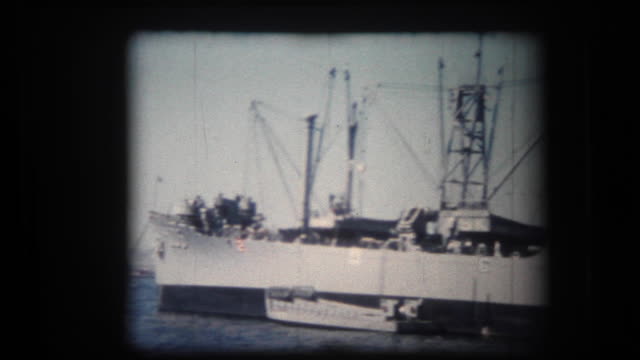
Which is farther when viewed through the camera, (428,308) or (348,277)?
(348,277)

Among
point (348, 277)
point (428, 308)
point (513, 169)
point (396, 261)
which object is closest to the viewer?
point (513, 169)

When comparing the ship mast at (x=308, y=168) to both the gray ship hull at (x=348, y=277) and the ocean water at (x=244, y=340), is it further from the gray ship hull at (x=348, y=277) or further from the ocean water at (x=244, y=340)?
the ocean water at (x=244, y=340)

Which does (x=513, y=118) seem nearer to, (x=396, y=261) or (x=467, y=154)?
(x=467, y=154)

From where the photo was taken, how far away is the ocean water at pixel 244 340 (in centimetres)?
415

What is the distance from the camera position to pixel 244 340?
425 centimetres

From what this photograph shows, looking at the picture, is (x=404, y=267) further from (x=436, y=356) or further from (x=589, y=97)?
(x=589, y=97)

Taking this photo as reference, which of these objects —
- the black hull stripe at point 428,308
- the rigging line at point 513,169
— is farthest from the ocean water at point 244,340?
the rigging line at point 513,169

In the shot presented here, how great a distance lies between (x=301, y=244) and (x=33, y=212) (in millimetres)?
2229

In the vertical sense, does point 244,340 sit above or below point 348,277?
below

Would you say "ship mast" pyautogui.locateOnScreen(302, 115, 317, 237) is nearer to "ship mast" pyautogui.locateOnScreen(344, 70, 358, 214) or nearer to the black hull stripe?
"ship mast" pyautogui.locateOnScreen(344, 70, 358, 214)

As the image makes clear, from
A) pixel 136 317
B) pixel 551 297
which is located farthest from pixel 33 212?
pixel 551 297

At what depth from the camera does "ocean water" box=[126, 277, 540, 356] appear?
415 centimetres

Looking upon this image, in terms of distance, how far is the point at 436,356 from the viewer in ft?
13.4

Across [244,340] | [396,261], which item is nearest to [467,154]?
[396,261]
